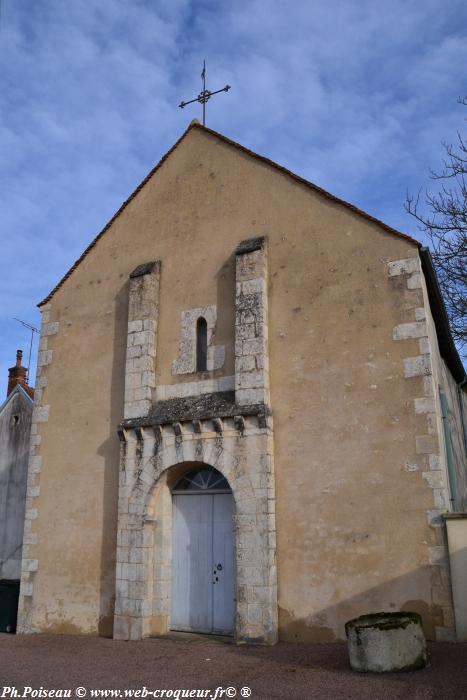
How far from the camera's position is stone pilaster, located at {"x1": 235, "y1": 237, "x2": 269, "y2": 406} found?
28.8ft

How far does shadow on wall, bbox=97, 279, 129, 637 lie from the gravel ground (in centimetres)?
80

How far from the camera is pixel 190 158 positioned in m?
11.0

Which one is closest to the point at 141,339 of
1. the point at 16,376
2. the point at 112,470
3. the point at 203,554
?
the point at 112,470

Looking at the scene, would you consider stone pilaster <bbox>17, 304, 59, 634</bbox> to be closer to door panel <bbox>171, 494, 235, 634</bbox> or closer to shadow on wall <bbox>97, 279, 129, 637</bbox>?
shadow on wall <bbox>97, 279, 129, 637</bbox>

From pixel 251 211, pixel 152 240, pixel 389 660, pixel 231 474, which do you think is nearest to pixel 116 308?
pixel 152 240

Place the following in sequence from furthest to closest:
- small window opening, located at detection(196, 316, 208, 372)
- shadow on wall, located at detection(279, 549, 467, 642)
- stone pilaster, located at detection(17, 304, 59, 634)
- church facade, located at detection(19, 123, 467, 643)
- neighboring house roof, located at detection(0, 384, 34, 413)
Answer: neighboring house roof, located at detection(0, 384, 34, 413) → stone pilaster, located at detection(17, 304, 59, 634) → small window opening, located at detection(196, 316, 208, 372) → church facade, located at detection(19, 123, 467, 643) → shadow on wall, located at detection(279, 549, 467, 642)

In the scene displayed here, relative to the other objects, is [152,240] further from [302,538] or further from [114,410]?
[302,538]

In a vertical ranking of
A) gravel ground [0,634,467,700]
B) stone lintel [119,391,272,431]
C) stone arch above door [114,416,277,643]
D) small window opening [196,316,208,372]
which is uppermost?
small window opening [196,316,208,372]

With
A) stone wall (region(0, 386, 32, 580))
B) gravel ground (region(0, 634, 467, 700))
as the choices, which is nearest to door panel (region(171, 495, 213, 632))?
gravel ground (region(0, 634, 467, 700))

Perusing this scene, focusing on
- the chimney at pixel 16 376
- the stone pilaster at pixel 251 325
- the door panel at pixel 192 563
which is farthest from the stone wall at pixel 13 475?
the stone pilaster at pixel 251 325

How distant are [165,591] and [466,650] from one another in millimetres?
4337

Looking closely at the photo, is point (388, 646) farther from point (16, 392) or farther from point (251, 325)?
point (16, 392)

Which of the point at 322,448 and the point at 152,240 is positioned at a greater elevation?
the point at 152,240

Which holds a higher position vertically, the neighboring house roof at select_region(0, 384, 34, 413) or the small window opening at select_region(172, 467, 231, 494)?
the neighboring house roof at select_region(0, 384, 34, 413)
